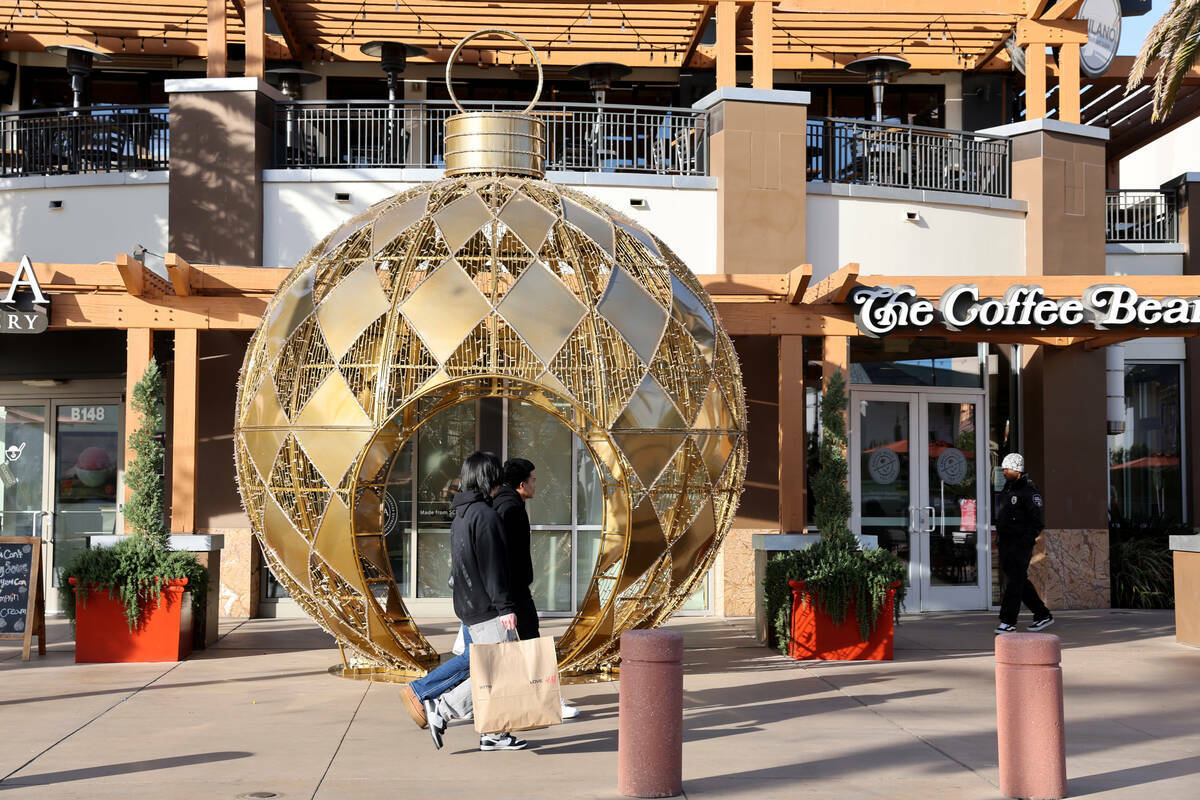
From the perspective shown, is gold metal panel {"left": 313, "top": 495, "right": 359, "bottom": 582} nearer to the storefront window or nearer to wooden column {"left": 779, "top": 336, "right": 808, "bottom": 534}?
wooden column {"left": 779, "top": 336, "right": 808, "bottom": 534}

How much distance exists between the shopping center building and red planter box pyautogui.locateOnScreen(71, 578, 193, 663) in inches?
39.3

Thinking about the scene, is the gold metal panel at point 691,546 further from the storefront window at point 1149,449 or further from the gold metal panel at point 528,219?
the storefront window at point 1149,449

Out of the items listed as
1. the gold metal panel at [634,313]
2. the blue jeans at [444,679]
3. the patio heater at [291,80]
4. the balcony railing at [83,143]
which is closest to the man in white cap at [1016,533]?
the gold metal panel at [634,313]

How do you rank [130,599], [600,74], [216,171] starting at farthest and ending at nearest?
[600,74]
[216,171]
[130,599]

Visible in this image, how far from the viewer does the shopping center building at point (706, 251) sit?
1298 centimetres

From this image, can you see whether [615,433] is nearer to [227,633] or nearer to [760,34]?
[227,633]

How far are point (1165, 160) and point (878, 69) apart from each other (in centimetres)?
1956

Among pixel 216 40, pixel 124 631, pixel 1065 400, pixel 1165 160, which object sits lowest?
pixel 124 631

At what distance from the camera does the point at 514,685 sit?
7105mm

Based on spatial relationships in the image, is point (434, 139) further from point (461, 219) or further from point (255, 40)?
point (461, 219)

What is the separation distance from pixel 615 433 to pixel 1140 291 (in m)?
6.69

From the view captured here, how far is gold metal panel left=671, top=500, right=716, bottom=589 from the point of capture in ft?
31.4

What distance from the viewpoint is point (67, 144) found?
16672mm

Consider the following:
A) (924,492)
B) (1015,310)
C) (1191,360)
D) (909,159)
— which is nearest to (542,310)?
(1015,310)
